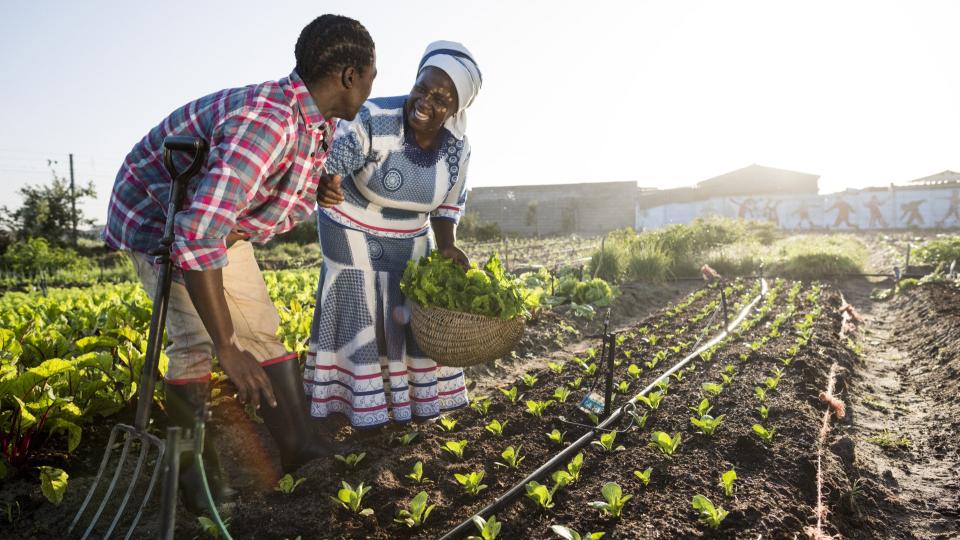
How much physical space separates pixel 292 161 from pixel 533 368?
11.0 feet

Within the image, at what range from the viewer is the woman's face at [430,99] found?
2.62 meters

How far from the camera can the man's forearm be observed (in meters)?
1.53

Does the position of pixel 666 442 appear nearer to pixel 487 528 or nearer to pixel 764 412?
pixel 764 412

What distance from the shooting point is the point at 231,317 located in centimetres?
191

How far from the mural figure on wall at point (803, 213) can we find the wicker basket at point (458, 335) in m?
Answer: 27.4

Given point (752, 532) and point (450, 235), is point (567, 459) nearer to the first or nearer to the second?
point (752, 532)

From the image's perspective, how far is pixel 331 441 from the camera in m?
2.88

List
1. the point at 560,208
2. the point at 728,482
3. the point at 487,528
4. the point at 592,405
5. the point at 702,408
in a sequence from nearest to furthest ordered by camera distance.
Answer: the point at 487,528 < the point at 728,482 < the point at 592,405 < the point at 702,408 < the point at 560,208

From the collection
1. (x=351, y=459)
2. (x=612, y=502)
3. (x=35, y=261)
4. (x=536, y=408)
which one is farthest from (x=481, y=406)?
(x=35, y=261)

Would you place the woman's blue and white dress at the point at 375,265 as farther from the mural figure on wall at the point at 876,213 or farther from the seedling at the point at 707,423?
the mural figure on wall at the point at 876,213

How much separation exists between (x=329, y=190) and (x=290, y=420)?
882 millimetres

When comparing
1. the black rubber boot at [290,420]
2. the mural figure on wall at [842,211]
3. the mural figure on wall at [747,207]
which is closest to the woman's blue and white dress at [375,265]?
the black rubber boot at [290,420]

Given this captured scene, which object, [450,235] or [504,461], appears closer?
[504,461]

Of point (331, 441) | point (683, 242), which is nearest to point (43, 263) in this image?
point (331, 441)
